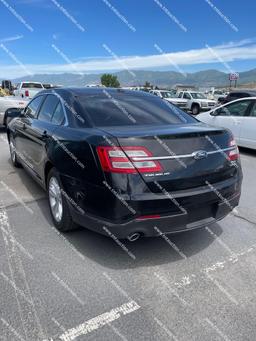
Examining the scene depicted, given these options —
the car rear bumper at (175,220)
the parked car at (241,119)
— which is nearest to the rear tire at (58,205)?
the car rear bumper at (175,220)

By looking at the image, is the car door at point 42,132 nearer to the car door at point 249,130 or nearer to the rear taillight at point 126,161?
the rear taillight at point 126,161

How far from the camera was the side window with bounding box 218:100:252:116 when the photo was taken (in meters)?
8.93

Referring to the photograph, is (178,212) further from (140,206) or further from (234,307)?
(234,307)

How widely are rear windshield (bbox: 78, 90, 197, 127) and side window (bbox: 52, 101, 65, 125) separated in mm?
280

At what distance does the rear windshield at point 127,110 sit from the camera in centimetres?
372

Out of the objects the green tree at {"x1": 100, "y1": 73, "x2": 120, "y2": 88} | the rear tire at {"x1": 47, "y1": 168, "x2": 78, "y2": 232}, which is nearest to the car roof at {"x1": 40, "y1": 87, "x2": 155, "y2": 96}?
the rear tire at {"x1": 47, "y1": 168, "x2": 78, "y2": 232}

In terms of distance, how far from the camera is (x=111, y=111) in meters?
3.88

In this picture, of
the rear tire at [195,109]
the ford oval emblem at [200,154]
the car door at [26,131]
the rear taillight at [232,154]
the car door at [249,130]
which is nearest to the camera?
the ford oval emblem at [200,154]

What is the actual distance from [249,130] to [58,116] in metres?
5.95

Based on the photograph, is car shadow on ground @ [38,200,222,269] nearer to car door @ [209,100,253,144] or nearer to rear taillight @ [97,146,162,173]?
rear taillight @ [97,146,162,173]

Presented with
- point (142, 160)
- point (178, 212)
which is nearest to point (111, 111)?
point (142, 160)

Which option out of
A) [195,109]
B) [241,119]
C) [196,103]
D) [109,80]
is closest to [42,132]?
[241,119]

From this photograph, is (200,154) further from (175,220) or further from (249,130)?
(249,130)

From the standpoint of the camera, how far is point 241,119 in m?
8.91
